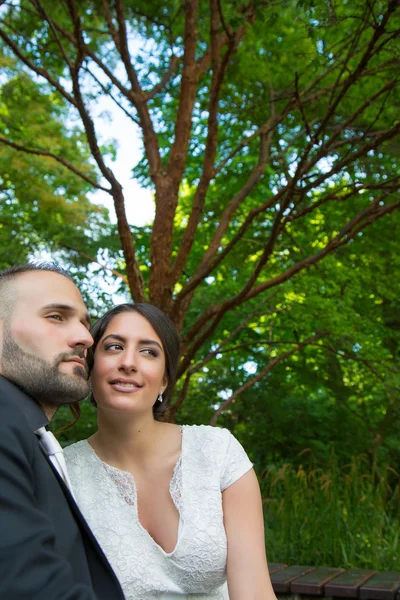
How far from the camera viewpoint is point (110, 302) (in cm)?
755

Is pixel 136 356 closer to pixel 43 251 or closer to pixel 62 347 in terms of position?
pixel 62 347

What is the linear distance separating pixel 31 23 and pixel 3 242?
11.7 feet

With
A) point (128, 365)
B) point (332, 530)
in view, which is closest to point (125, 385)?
point (128, 365)

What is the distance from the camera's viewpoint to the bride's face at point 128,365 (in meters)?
2.44

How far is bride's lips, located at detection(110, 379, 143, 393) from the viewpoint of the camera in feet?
7.97

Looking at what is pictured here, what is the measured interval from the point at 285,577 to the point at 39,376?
2843mm

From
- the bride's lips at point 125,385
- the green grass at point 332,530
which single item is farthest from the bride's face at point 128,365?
the green grass at point 332,530

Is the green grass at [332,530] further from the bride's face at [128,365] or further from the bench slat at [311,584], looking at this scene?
the bride's face at [128,365]

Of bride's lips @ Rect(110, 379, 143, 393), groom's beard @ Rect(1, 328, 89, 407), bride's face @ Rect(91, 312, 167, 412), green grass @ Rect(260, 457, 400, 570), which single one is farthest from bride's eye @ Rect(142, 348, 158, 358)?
green grass @ Rect(260, 457, 400, 570)

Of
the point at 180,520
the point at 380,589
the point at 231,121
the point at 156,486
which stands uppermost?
the point at 231,121

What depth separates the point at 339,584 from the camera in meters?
3.92

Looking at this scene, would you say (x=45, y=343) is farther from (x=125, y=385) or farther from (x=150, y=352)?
(x=150, y=352)

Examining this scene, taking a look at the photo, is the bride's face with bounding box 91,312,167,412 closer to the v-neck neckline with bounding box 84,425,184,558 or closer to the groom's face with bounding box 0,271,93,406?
the v-neck neckline with bounding box 84,425,184,558

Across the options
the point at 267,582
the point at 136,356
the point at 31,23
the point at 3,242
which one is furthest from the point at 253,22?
the point at 3,242
